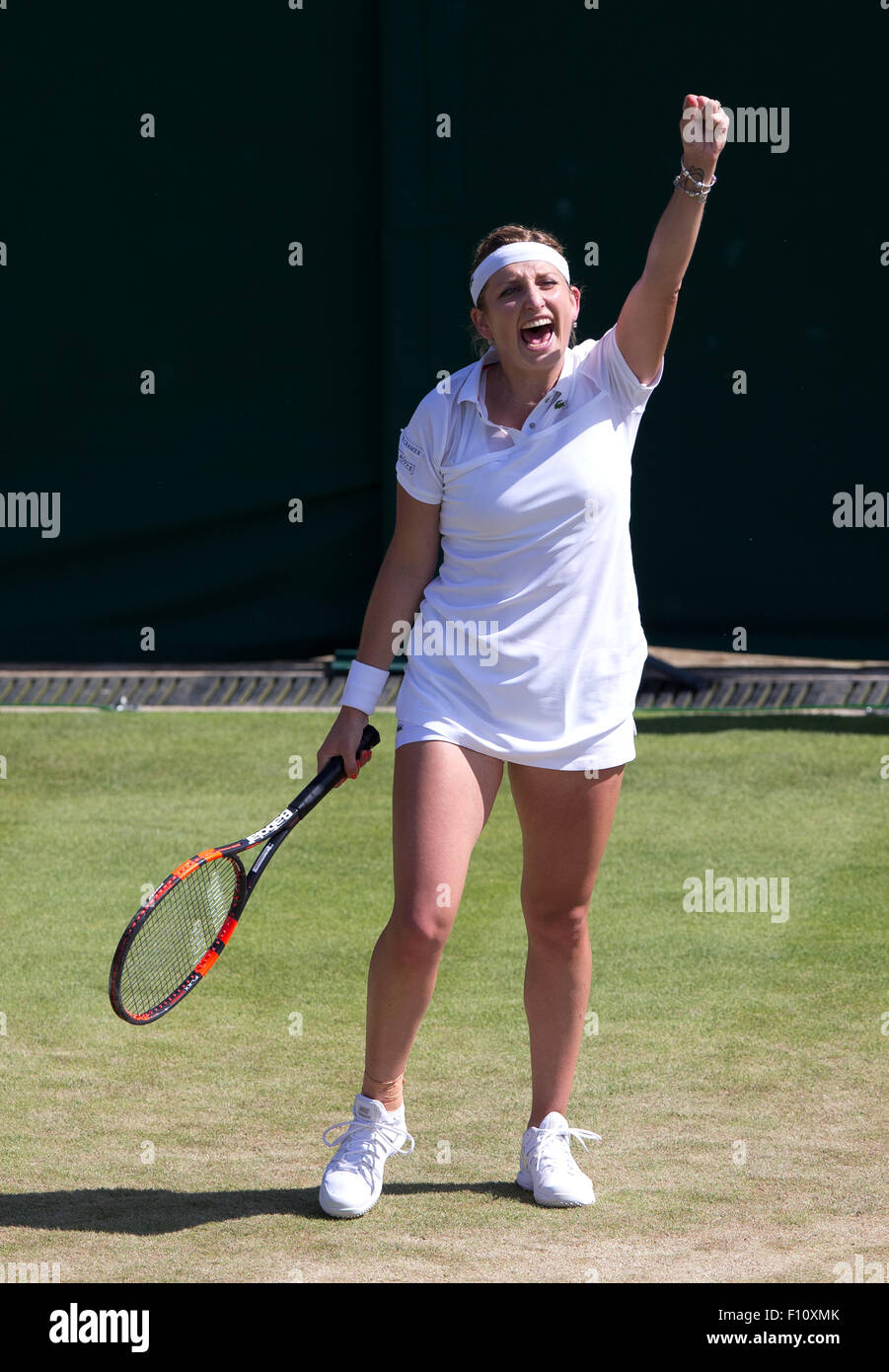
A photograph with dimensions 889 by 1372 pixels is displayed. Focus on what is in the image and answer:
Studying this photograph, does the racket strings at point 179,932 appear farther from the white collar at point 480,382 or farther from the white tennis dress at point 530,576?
the white collar at point 480,382

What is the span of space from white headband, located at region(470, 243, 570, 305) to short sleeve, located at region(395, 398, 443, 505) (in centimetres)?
23

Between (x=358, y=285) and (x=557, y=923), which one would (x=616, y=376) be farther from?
(x=358, y=285)

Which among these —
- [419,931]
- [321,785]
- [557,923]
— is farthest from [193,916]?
[557,923]

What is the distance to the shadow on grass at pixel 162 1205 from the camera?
3279mm

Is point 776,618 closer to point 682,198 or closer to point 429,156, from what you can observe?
point 429,156

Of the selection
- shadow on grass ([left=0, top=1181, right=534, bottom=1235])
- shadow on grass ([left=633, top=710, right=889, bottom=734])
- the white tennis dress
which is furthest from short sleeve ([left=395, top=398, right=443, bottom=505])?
shadow on grass ([left=633, top=710, right=889, bottom=734])

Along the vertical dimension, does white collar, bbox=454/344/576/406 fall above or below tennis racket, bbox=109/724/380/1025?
above

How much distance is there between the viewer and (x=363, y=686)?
3459 millimetres

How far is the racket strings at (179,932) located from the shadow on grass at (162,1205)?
355 mm

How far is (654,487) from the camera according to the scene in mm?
8391

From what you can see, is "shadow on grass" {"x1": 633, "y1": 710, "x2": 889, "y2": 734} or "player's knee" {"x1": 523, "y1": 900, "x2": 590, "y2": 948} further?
"shadow on grass" {"x1": 633, "y1": 710, "x2": 889, "y2": 734}

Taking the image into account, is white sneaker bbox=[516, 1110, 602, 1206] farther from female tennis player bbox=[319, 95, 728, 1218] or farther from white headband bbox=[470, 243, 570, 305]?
white headband bbox=[470, 243, 570, 305]

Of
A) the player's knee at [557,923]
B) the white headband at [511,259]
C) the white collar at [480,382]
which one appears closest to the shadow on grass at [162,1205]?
the player's knee at [557,923]

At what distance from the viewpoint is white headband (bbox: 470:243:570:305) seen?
3.29 meters
